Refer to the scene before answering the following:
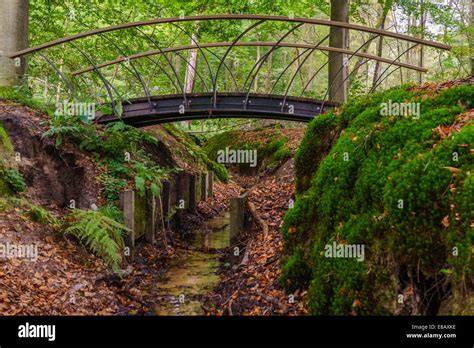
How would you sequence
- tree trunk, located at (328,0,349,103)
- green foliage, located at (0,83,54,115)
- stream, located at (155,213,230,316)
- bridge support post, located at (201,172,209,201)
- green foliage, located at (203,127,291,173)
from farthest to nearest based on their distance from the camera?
green foliage, located at (203,127,291,173), bridge support post, located at (201,172,209,201), tree trunk, located at (328,0,349,103), green foliage, located at (0,83,54,115), stream, located at (155,213,230,316)

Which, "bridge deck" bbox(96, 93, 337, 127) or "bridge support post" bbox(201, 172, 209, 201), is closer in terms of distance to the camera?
"bridge deck" bbox(96, 93, 337, 127)

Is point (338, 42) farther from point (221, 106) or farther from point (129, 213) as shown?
point (129, 213)

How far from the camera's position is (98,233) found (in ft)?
19.9

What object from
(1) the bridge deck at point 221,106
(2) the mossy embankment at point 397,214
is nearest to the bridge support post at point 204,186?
(1) the bridge deck at point 221,106

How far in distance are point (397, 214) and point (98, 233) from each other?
4.36m

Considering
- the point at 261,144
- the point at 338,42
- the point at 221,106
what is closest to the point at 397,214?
the point at 221,106

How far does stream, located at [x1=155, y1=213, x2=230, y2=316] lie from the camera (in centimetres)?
582

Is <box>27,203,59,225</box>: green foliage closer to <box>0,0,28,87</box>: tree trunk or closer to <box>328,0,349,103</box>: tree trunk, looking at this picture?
<box>0,0,28,87</box>: tree trunk

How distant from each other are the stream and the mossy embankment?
1.86m

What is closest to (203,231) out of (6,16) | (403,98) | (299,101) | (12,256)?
(299,101)

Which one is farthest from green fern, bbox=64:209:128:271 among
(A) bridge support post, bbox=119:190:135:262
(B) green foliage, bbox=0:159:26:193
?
(B) green foliage, bbox=0:159:26:193

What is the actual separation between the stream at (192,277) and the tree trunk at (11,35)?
5042 millimetres

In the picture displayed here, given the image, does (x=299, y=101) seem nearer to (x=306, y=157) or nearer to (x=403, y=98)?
(x=306, y=157)

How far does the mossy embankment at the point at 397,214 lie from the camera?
2.81 meters
